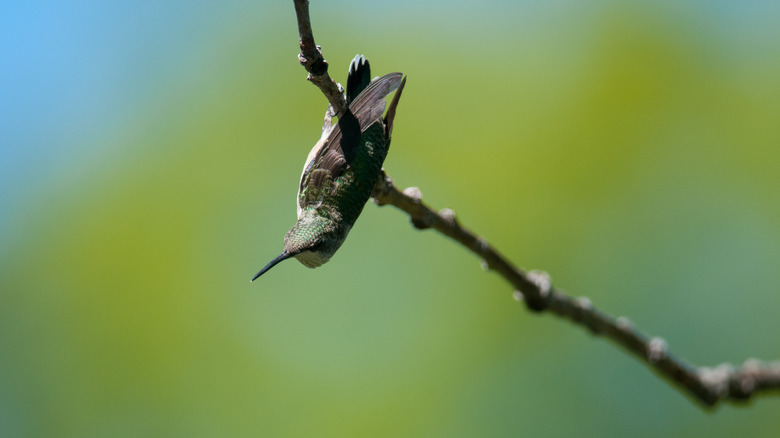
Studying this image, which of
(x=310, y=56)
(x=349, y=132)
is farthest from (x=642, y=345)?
(x=310, y=56)

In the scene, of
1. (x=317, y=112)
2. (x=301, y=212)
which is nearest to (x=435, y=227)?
(x=301, y=212)

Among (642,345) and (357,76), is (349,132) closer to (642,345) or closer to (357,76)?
(357,76)

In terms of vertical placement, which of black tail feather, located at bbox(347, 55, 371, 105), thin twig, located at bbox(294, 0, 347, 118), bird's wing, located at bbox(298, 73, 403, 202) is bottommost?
thin twig, located at bbox(294, 0, 347, 118)

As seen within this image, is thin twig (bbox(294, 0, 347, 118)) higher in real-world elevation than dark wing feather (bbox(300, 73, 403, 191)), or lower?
lower

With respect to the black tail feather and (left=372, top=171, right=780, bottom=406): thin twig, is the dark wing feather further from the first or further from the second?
(left=372, top=171, right=780, bottom=406): thin twig

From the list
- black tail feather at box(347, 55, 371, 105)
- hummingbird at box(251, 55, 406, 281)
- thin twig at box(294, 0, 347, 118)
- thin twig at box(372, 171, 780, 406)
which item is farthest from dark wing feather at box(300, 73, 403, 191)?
thin twig at box(294, 0, 347, 118)

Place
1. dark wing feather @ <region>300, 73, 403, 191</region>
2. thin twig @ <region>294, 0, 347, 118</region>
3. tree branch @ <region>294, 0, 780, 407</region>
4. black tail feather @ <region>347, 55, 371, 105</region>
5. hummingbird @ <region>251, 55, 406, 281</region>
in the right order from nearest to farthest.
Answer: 1. thin twig @ <region>294, 0, 347, 118</region>
2. tree branch @ <region>294, 0, 780, 407</region>
3. hummingbird @ <region>251, 55, 406, 281</region>
4. dark wing feather @ <region>300, 73, 403, 191</region>
5. black tail feather @ <region>347, 55, 371, 105</region>

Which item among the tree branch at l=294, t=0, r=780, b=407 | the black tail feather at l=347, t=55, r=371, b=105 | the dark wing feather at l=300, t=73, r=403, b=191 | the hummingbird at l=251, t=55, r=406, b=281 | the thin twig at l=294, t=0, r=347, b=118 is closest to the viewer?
the thin twig at l=294, t=0, r=347, b=118

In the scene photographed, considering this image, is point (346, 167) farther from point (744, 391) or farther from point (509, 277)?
point (744, 391)
